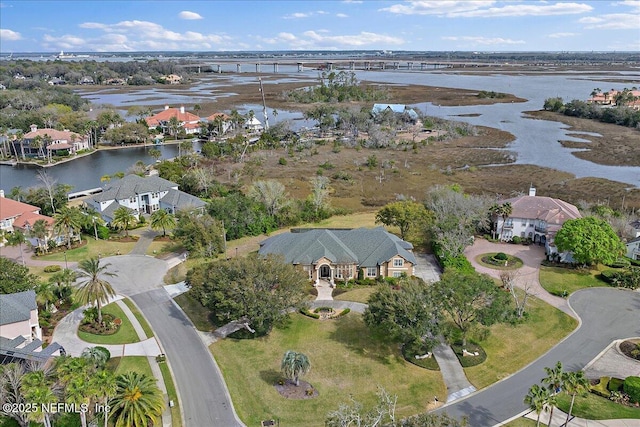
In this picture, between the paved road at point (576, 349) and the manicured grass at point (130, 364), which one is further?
the manicured grass at point (130, 364)

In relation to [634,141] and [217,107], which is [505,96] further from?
[217,107]

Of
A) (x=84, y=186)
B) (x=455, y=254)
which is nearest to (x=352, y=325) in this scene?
(x=455, y=254)

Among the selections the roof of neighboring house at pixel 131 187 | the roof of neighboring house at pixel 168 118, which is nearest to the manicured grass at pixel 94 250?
the roof of neighboring house at pixel 131 187

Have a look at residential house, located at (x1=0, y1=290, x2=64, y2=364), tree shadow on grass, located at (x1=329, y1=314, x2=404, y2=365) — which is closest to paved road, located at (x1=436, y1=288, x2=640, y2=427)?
tree shadow on grass, located at (x1=329, y1=314, x2=404, y2=365)

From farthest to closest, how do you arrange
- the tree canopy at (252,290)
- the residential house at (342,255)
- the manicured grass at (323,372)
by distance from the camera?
the residential house at (342,255)
the tree canopy at (252,290)
the manicured grass at (323,372)

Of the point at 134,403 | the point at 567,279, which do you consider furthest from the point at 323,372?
the point at 567,279

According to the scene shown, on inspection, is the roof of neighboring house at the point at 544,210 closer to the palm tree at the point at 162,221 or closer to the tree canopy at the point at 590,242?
the tree canopy at the point at 590,242

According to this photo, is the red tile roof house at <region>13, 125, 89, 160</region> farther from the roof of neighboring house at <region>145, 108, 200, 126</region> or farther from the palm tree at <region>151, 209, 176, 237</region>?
the palm tree at <region>151, 209, 176, 237</region>
